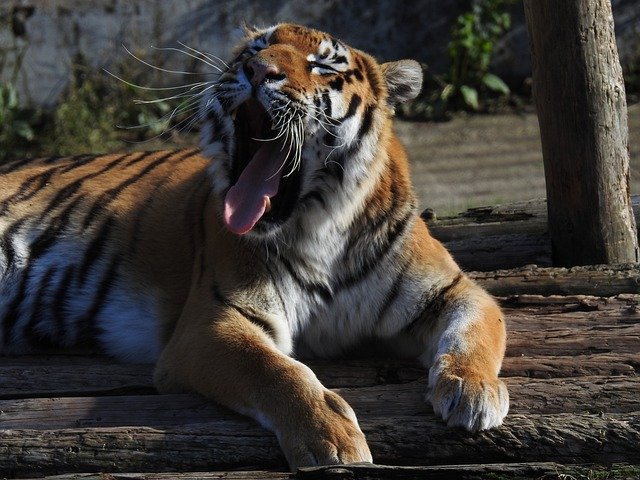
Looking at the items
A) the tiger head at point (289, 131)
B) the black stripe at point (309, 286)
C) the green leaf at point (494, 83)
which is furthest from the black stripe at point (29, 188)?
the green leaf at point (494, 83)

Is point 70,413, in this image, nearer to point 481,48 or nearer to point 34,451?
point 34,451

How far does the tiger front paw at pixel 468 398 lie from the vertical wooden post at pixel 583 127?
1095 mm

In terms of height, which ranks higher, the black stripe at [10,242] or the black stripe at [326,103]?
the black stripe at [326,103]

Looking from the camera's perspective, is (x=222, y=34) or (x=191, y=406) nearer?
(x=191, y=406)

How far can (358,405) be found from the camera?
2.56 meters

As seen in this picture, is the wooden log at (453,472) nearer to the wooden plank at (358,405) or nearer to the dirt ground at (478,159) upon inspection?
the wooden plank at (358,405)

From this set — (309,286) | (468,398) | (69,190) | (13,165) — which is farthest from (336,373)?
(13,165)

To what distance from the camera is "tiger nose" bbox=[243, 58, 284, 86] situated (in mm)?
2680

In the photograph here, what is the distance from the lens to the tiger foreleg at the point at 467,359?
2406 millimetres

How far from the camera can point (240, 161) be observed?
2.88m

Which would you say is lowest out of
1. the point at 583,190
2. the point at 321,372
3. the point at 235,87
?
the point at 321,372

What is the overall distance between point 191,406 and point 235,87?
0.81m

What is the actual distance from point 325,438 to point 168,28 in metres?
4.65

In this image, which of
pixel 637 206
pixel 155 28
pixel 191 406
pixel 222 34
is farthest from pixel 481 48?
pixel 191 406
